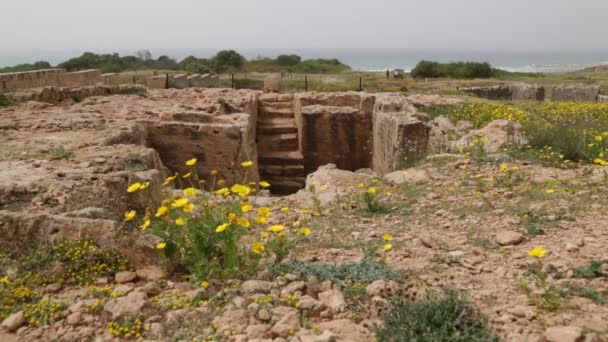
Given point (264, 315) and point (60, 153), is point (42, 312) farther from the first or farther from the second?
point (60, 153)

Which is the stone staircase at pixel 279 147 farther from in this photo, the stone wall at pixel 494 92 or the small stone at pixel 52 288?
the small stone at pixel 52 288

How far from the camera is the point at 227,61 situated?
38344mm

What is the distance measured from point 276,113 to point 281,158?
98.4 inches

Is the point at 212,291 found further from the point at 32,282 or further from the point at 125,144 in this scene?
the point at 125,144

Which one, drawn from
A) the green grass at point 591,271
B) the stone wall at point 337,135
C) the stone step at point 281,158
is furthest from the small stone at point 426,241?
the stone step at point 281,158

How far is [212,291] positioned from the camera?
3.01 meters

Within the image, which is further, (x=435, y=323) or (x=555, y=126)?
(x=555, y=126)

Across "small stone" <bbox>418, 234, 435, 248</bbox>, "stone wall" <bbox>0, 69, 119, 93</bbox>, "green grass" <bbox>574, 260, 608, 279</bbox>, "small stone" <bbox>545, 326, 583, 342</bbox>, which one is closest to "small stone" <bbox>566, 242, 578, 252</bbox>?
"green grass" <bbox>574, 260, 608, 279</bbox>

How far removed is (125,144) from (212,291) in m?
5.41

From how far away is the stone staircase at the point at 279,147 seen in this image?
12.8 meters

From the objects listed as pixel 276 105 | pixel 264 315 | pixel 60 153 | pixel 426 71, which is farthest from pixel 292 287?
pixel 426 71

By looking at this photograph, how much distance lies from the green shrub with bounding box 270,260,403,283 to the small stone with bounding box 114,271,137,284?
968 millimetres

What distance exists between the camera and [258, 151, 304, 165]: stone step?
13.1 metres

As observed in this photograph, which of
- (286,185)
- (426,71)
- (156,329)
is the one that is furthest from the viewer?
(426,71)
